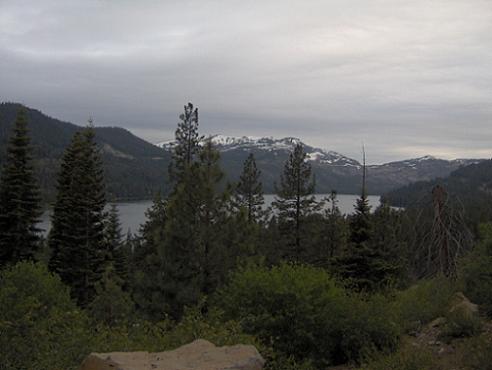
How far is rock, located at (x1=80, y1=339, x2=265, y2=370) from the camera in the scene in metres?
7.01

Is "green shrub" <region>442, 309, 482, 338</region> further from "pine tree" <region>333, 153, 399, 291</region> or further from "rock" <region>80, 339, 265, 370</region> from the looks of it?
"pine tree" <region>333, 153, 399, 291</region>

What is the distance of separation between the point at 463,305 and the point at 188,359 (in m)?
6.41

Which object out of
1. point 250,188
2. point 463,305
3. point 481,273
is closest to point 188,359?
point 463,305

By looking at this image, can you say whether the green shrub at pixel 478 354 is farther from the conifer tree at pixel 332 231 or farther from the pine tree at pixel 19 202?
the conifer tree at pixel 332 231

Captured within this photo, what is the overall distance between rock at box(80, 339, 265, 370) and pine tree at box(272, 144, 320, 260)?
23186 mm

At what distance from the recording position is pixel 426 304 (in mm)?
12180

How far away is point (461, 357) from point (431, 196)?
4.14m

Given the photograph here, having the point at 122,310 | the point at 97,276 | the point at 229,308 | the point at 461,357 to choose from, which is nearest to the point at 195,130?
the point at 97,276

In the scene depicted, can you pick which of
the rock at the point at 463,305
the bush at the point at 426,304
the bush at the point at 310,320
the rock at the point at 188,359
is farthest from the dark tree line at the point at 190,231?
the rock at the point at 188,359

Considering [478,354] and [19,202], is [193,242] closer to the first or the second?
[478,354]

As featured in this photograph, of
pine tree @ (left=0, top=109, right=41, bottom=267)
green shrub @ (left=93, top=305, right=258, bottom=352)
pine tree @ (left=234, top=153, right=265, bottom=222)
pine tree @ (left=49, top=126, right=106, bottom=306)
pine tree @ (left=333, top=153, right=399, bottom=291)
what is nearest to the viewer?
green shrub @ (left=93, top=305, right=258, bottom=352)

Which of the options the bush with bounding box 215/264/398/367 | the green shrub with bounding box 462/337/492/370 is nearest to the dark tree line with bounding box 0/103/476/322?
the bush with bounding box 215/264/398/367

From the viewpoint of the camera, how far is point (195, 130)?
1152 inches

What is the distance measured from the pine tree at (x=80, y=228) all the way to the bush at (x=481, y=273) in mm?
21751
